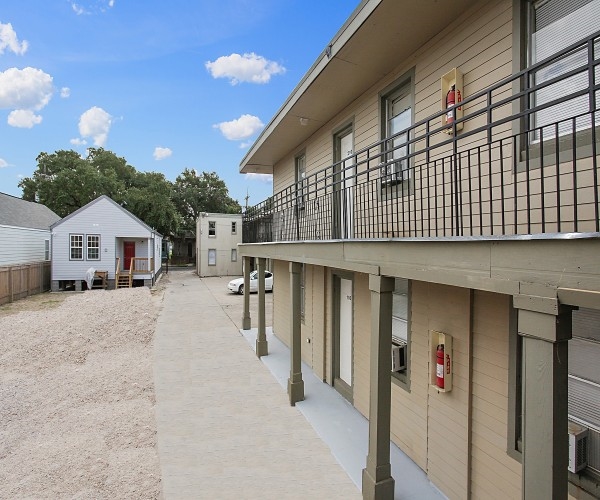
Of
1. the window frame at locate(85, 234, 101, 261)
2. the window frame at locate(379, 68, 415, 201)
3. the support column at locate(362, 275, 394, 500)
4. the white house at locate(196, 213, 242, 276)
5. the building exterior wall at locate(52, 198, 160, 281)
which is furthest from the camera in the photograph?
the white house at locate(196, 213, 242, 276)

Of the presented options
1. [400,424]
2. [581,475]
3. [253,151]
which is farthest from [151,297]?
[581,475]

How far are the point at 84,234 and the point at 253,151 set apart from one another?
17.0 m

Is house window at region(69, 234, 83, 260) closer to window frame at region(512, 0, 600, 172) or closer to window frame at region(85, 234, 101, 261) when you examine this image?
window frame at region(85, 234, 101, 261)

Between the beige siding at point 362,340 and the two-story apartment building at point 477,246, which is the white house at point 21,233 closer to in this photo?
the two-story apartment building at point 477,246

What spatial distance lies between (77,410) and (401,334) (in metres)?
5.86

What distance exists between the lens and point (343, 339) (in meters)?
7.54

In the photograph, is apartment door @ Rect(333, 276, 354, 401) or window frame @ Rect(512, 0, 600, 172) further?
apartment door @ Rect(333, 276, 354, 401)

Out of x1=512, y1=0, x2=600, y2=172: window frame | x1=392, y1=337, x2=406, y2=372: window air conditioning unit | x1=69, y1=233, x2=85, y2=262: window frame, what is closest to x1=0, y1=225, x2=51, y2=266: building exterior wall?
x1=69, y1=233, x2=85, y2=262: window frame

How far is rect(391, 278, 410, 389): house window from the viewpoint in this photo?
533 cm

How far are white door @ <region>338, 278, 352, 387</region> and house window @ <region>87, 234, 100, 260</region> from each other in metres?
20.6

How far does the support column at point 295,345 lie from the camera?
6957 mm

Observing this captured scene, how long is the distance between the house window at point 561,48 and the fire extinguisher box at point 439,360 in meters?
2.37

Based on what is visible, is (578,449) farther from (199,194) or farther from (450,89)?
(199,194)

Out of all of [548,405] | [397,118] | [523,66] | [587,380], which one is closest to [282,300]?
[397,118]
